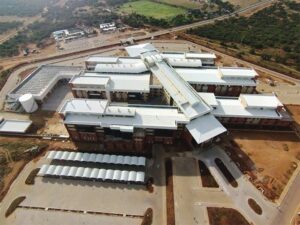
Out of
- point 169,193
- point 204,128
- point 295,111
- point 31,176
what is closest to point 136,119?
point 204,128

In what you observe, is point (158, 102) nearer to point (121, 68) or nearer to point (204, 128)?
point (121, 68)

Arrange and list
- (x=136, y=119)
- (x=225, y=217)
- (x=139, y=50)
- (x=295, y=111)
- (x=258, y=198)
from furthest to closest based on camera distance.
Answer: (x=139, y=50), (x=295, y=111), (x=136, y=119), (x=258, y=198), (x=225, y=217)

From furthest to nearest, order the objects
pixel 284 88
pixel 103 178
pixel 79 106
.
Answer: pixel 284 88
pixel 79 106
pixel 103 178

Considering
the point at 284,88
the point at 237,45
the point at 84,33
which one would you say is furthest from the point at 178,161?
the point at 84,33

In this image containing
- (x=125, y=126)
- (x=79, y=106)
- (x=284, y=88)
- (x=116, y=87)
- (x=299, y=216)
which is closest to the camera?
(x=299, y=216)

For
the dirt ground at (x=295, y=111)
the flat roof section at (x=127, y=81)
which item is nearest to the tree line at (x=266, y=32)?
the dirt ground at (x=295, y=111)

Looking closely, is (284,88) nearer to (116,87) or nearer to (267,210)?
(267,210)

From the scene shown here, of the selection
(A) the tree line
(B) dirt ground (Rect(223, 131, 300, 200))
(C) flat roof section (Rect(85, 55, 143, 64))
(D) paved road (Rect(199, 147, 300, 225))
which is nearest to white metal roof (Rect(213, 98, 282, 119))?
(B) dirt ground (Rect(223, 131, 300, 200))
